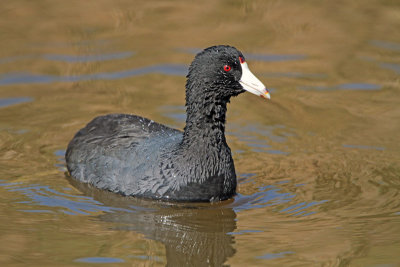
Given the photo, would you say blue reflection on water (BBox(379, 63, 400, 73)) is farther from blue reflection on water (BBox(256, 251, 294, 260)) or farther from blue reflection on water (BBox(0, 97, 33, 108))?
blue reflection on water (BBox(256, 251, 294, 260))

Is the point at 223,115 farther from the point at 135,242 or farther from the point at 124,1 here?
the point at 124,1

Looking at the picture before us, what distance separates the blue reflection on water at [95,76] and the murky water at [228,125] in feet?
0.10

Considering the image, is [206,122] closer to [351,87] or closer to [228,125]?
[228,125]

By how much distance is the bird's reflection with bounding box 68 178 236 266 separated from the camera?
20.8ft

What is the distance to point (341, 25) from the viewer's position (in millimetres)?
12469

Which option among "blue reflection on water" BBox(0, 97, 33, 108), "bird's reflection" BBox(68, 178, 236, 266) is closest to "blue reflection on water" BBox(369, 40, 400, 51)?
"blue reflection on water" BBox(0, 97, 33, 108)

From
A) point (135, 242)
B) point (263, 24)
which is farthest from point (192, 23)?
point (135, 242)

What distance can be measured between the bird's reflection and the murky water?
0.02 metres

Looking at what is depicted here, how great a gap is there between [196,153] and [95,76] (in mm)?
3870

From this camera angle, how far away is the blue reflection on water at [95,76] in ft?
34.6

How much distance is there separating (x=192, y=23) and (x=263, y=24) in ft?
3.76

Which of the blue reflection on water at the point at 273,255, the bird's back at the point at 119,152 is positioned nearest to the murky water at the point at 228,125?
the blue reflection on water at the point at 273,255

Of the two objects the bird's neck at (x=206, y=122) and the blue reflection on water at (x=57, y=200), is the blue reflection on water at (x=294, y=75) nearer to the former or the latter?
the bird's neck at (x=206, y=122)

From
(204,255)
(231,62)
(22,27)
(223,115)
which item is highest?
(22,27)
